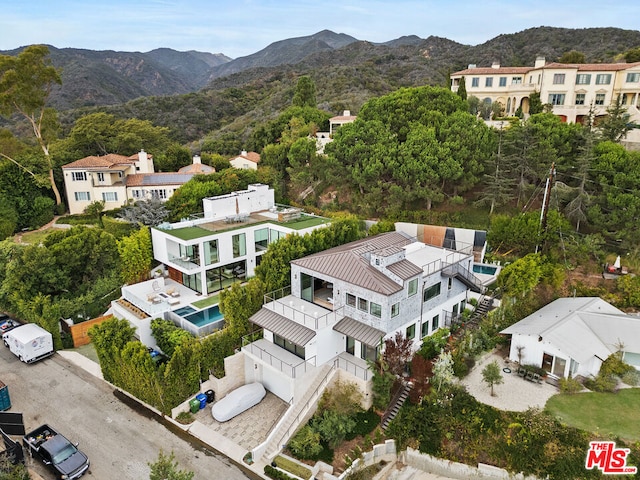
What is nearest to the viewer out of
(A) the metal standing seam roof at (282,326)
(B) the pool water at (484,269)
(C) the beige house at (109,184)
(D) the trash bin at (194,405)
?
(A) the metal standing seam roof at (282,326)

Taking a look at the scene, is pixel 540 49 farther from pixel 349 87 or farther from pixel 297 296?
pixel 297 296

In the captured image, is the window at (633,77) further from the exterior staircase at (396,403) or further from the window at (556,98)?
the exterior staircase at (396,403)

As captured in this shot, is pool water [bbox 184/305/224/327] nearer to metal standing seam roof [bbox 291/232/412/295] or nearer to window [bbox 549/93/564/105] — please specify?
metal standing seam roof [bbox 291/232/412/295]

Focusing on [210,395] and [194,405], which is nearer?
[194,405]

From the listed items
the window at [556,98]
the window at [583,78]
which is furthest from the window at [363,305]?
the window at [583,78]

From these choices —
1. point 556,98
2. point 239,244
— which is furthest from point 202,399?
point 556,98

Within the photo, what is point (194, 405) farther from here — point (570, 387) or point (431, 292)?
point (570, 387)

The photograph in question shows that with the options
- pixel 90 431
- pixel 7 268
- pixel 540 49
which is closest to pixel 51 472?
pixel 90 431

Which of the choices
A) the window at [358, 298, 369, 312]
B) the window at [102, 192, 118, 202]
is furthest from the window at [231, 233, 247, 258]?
the window at [102, 192, 118, 202]
